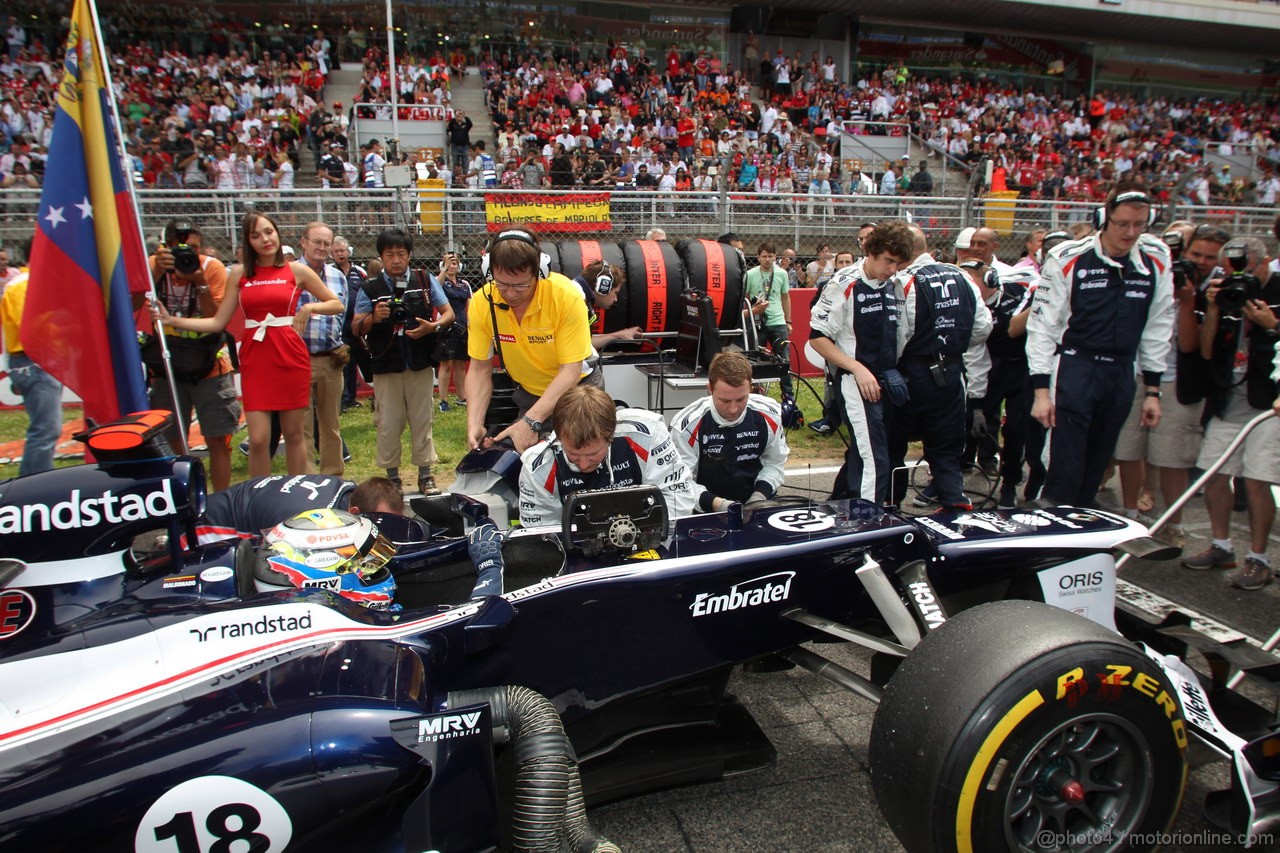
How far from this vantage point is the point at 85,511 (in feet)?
7.45

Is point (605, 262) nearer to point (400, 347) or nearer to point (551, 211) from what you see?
point (551, 211)

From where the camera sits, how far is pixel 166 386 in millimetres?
5582

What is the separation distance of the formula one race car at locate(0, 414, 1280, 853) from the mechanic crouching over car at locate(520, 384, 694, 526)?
36 cm

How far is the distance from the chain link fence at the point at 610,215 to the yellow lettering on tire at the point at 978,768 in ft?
28.6

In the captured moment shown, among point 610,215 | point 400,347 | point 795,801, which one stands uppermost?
point 610,215

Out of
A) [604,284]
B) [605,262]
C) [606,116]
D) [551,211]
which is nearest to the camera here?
[604,284]

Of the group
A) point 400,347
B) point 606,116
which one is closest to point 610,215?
point 400,347

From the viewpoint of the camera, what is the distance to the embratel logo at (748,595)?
Result: 2570 millimetres

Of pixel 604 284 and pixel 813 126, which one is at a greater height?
pixel 813 126

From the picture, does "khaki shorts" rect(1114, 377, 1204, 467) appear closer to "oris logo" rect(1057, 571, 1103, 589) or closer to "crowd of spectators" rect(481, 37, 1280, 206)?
"oris logo" rect(1057, 571, 1103, 589)

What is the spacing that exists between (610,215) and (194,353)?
24.7 ft

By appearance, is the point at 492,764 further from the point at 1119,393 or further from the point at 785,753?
the point at 1119,393

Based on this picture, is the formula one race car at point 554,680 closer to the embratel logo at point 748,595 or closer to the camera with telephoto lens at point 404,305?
the embratel logo at point 748,595

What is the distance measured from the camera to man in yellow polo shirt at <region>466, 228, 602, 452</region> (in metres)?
3.66
